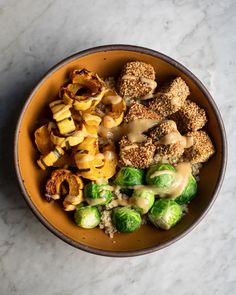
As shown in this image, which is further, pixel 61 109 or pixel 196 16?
pixel 196 16

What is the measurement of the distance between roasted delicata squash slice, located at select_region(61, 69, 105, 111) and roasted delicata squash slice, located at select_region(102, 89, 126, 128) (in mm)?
68

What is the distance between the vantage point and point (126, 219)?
2.30 meters

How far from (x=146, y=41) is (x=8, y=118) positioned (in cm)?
74

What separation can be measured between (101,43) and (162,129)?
55 centimetres

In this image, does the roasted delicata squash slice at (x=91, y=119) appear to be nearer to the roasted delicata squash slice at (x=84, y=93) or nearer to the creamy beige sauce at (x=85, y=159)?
the roasted delicata squash slice at (x=84, y=93)

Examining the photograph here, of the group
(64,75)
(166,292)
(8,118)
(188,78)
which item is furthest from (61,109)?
(166,292)

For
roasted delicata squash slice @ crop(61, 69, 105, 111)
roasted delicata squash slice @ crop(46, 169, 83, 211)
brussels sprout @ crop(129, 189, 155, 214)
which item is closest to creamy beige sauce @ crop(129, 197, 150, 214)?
brussels sprout @ crop(129, 189, 155, 214)

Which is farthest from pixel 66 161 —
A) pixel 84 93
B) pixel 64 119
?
pixel 84 93

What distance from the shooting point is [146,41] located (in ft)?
8.43

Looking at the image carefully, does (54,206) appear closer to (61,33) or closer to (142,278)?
(142,278)

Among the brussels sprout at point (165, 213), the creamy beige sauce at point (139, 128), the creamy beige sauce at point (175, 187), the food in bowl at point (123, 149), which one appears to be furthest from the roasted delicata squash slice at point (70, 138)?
the brussels sprout at point (165, 213)

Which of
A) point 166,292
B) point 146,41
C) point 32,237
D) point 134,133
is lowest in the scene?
point 166,292

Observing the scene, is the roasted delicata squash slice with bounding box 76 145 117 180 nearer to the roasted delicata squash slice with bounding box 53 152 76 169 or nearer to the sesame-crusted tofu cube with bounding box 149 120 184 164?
the roasted delicata squash slice with bounding box 53 152 76 169

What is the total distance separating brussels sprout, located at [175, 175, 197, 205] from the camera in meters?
2.36
